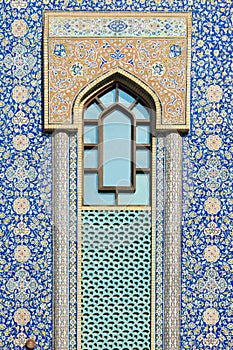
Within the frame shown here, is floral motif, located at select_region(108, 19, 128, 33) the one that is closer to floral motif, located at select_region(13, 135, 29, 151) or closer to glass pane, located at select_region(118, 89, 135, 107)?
glass pane, located at select_region(118, 89, 135, 107)

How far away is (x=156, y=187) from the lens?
456 cm

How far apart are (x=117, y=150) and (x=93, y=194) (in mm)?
391

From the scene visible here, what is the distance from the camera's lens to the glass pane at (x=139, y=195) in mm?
4609

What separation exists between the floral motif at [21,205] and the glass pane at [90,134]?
26.3 inches

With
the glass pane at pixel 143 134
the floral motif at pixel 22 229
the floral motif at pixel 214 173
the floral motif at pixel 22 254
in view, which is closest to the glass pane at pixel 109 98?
the glass pane at pixel 143 134

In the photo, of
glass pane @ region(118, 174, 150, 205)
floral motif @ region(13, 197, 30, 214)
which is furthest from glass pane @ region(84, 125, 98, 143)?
floral motif @ region(13, 197, 30, 214)

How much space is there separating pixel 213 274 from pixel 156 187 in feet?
2.65

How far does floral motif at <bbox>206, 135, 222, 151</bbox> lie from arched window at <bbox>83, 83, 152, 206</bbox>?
18.3 inches

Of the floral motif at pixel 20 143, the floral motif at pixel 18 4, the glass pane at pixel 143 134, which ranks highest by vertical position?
the floral motif at pixel 18 4

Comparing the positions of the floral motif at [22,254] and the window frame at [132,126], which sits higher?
the window frame at [132,126]

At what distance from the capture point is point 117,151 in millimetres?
4598

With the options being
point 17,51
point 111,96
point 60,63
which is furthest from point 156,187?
point 17,51

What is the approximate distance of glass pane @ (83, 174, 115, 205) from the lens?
4609 mm

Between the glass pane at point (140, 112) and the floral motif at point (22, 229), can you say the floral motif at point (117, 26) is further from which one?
the floral motif at point (22, 229)
